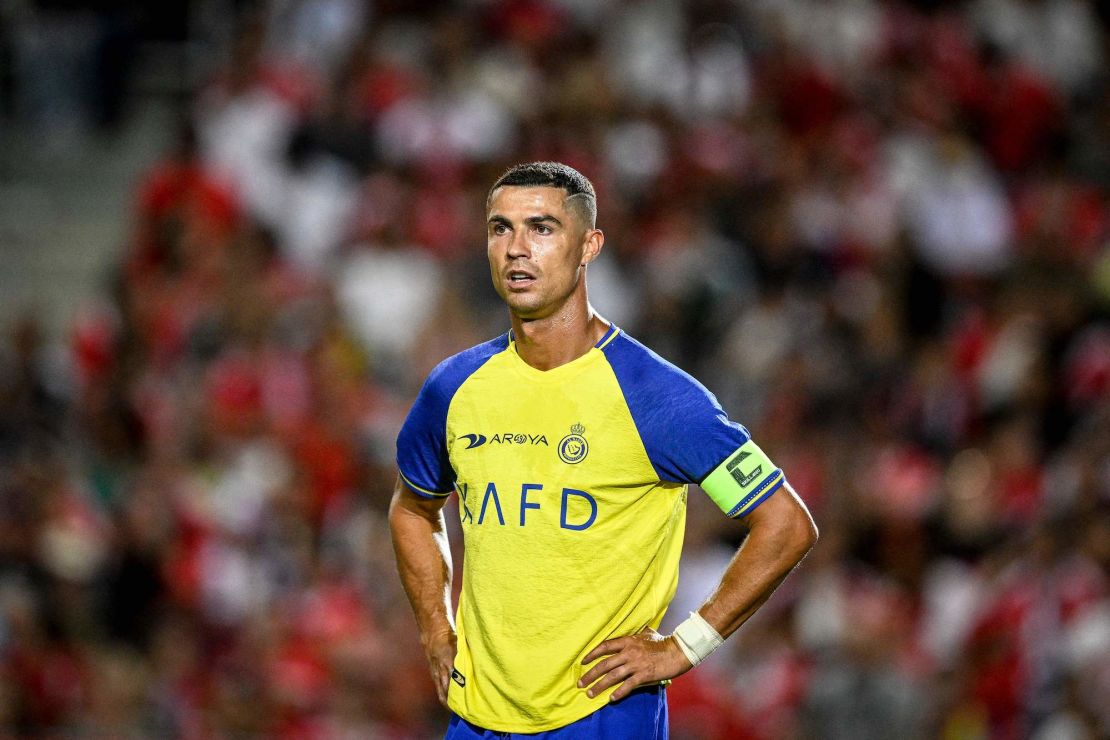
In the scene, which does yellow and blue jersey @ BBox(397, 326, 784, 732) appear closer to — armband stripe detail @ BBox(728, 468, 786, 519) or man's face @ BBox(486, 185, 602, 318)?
armband stripe detail @ BBox(728, 468, 786, 519)

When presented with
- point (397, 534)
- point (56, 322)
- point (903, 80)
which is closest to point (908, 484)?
point (903, 80)

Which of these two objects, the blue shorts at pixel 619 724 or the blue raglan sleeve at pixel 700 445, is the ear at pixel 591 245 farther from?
the blue shorts at pixel 619 724

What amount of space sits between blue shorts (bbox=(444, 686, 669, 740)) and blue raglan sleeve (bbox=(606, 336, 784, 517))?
603mm

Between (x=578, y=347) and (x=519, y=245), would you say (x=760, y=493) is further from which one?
(x=519, y=245)

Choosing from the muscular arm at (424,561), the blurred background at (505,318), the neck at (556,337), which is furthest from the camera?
the blurred background at (505,318)

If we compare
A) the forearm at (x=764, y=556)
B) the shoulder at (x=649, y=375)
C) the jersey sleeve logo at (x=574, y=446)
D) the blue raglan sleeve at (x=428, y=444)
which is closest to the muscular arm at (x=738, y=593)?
the forearm at (x=764, y=556)

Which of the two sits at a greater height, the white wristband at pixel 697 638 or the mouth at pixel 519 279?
the mouth at pixel 519 279

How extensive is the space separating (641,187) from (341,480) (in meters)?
3.07

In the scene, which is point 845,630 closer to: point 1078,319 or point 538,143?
point 1078,319

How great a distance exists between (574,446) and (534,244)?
22.4 inches

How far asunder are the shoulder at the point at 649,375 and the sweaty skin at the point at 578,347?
0.35ft

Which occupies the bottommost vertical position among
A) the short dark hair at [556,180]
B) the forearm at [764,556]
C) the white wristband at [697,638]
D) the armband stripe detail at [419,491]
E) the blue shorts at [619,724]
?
the blue shorts at [619,724]

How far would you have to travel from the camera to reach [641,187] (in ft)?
38.0

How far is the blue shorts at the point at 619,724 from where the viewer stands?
4.55 metres
